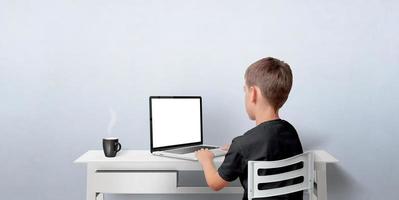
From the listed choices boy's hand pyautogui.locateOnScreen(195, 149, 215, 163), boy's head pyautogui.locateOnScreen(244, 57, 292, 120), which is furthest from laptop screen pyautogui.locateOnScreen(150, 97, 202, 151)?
boy's head pyautogui.locateOnScreen(244, 57, 292, 120)

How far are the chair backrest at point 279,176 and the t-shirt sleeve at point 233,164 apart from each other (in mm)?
61

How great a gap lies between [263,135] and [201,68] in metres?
1.03

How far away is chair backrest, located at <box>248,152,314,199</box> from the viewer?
4.06ft

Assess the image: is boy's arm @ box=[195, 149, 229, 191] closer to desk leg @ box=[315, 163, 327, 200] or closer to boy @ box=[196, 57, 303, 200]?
boy @ box=[196, 57, 303, 200]

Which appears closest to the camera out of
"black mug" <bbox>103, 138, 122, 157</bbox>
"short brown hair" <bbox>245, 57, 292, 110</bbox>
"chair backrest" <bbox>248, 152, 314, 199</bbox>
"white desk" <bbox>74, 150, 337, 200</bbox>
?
"chair backrest" <bbox>248, 152, 314, 199</bbox>

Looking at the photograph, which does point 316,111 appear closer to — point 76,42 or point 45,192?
point 76,42

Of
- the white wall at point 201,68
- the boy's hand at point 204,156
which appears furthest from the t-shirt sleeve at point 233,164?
the white wall at point 201,68

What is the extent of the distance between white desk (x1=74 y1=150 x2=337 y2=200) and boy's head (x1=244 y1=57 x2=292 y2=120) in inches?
19.9

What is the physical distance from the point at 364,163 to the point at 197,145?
86cm

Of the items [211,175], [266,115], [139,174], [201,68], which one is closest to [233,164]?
[211,175]

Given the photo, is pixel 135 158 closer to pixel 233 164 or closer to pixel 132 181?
pixel 132 181

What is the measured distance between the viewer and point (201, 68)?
2.25 m

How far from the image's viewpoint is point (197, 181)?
7.49 feet

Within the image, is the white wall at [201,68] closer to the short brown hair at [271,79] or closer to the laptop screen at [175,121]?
the laptop screen at [175,121]
